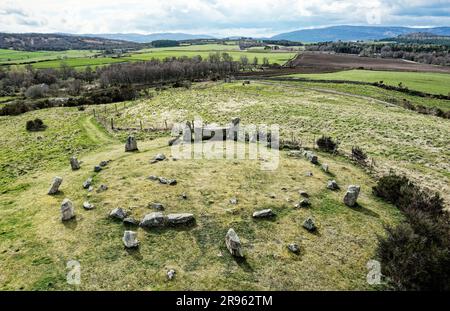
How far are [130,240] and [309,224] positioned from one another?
10.8 metres

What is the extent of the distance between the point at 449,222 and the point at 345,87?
73.1 meters

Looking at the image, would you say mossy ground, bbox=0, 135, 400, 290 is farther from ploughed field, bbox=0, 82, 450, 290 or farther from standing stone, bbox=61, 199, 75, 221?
standing stone, bbox=61, 199, 75, 221

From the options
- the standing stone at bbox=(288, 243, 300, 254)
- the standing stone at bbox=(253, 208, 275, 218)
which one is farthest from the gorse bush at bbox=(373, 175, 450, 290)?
the standing stone at bbox=(253, 208, 275, 218)

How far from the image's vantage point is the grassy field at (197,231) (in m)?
16.4

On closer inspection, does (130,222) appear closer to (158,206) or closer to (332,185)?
(158,206)

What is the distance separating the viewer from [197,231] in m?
20.1

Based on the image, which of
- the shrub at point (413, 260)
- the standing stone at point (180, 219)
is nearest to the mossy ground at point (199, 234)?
the standing stone at point (180, 219)

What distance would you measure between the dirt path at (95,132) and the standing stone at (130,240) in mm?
27567

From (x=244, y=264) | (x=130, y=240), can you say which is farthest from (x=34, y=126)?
(x=244, y=264)

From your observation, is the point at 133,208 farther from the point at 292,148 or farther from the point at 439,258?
the point at 292,148

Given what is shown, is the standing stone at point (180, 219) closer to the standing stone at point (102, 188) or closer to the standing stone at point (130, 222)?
the standing stone at point (130, 222)

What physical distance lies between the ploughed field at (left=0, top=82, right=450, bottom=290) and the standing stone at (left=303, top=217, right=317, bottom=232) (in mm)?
403

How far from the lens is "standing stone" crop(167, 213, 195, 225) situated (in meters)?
20.6

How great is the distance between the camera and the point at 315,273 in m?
16.7
